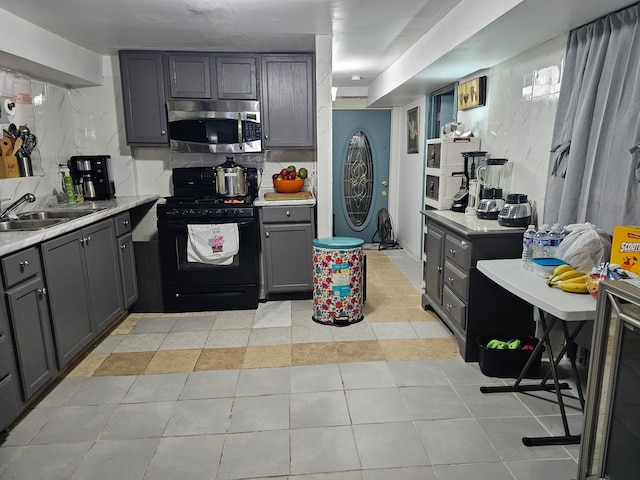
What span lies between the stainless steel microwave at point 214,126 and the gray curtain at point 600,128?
2403 millimetres

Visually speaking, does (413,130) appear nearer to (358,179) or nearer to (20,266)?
(358,179)

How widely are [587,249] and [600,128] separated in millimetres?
680

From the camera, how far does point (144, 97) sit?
3770 millimetres

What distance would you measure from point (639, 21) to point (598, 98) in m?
0.38

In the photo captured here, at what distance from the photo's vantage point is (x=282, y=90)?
3.84 meters

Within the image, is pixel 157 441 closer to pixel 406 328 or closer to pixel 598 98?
pixel 406 328

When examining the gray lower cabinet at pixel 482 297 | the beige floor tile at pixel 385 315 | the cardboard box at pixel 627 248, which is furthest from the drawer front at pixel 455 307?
the cardboard box at pixel 627 248

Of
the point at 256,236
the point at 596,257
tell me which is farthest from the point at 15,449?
the point at 596,257

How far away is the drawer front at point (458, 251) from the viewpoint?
2.74 meters

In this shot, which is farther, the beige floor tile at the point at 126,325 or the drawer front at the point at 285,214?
the drawer front at the point at 285,214

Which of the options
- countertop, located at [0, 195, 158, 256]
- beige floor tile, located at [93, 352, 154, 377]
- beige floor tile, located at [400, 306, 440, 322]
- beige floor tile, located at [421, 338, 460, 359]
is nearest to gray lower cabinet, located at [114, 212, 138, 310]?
countertop, located at [0, 195, 158, 256]

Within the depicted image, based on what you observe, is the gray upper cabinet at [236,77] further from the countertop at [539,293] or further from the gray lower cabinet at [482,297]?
the countertop at [539,293]

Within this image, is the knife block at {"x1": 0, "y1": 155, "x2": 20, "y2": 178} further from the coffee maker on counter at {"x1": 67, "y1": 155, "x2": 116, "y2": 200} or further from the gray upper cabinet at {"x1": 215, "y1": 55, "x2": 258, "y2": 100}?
the gray upper cabinet at {"x1": 215, "y1": 55, "x2": 258, "y2": 100}

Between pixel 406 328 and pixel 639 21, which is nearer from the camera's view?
pixel 639 21
